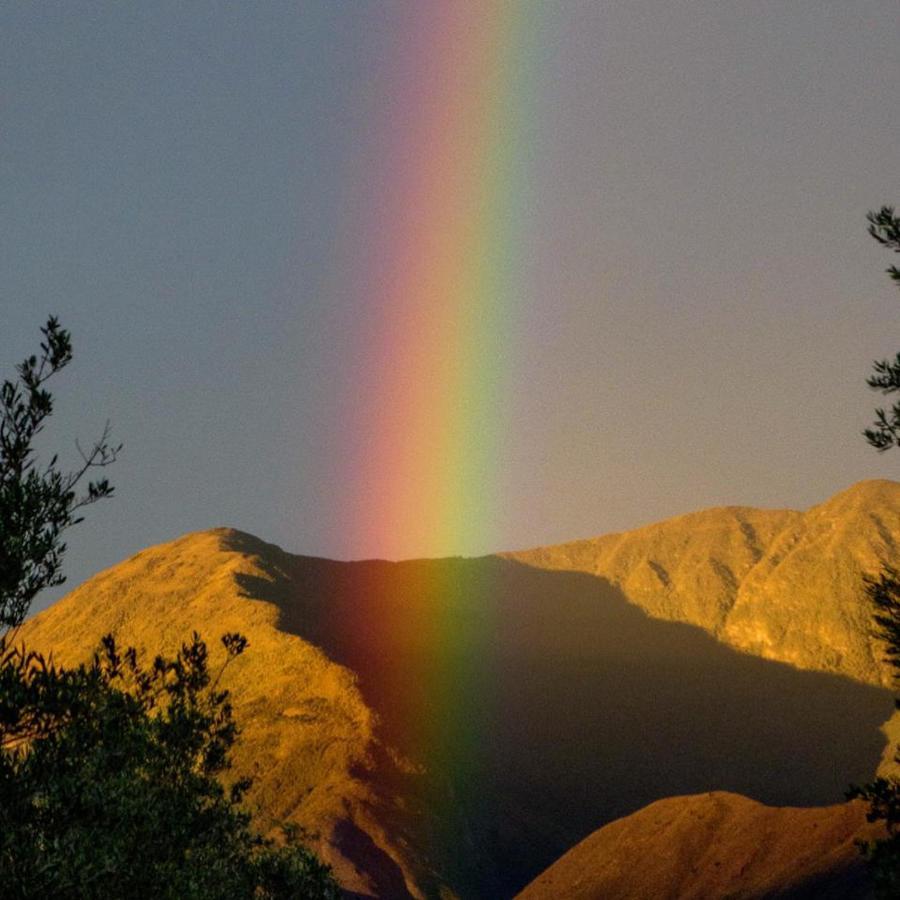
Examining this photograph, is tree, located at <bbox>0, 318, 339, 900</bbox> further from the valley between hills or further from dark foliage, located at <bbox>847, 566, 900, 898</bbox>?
the valley between hills

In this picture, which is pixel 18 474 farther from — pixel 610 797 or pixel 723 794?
pixel 610 797

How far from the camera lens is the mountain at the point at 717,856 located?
262 feet

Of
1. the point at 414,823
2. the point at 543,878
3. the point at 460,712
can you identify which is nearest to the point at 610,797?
the point at 460,712

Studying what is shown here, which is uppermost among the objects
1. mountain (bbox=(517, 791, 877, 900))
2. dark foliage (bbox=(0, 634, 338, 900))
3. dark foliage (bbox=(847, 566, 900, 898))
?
dark foliage (bbox=(0, 634, 338, 900))

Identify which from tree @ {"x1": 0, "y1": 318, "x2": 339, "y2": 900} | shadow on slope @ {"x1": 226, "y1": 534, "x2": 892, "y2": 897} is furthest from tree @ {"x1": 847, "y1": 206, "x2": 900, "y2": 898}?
shadow on slope @ {"x1": 226, "y1": 534, "x2": 892, "y2": 897}

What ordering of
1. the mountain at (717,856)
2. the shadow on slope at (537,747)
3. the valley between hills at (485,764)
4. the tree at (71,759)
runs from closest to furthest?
the tree at (71,759) → the mountain at (717,856) → the valley between hills at (485,764) → the shadow on slope at (537,747)

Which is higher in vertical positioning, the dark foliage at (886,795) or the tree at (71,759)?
the tree at (71,759)

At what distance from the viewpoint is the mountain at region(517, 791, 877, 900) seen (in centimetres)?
8000

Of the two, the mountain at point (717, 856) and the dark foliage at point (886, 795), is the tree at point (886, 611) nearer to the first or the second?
the dark foliage at point (886, 795)

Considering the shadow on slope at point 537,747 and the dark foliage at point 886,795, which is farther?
the shadow on slope at point 537,747

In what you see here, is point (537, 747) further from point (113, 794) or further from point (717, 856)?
point (113, 794)

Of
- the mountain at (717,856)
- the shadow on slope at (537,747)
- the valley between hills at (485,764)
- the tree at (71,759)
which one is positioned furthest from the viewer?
the shadow on slope at (537,747)

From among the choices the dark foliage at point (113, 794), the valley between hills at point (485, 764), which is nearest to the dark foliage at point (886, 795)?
the dark foliage at point (113, 794)

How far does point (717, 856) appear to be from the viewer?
3637 inches
